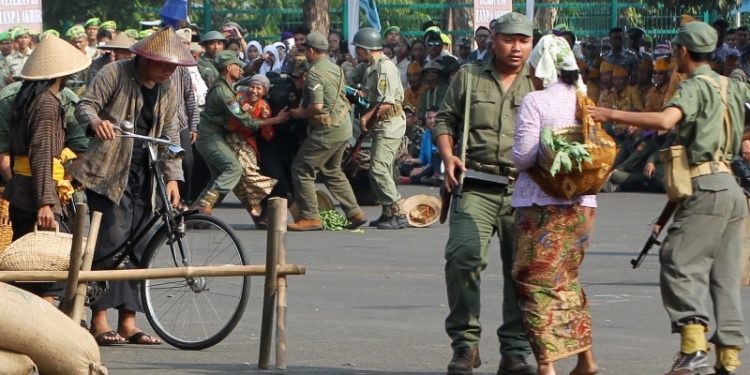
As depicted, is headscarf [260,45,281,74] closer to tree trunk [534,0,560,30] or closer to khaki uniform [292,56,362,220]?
tree trunk [534,0,560,30]

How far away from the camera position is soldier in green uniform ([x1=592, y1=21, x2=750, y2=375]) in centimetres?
800

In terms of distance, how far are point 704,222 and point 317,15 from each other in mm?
22456

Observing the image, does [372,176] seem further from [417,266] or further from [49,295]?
[49,295]

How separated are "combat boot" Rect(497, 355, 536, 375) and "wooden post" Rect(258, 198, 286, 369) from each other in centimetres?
121

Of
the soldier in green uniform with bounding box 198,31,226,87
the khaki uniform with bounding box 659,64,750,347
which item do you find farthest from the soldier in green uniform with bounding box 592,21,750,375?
the soldier in green uniform with bounding box 198,31,226,87

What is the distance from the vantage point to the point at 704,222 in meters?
8.11

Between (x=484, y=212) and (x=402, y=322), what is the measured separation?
228 cm

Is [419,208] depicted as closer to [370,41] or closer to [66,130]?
[370,41]

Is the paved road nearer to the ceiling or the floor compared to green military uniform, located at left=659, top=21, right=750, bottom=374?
nearer to the floor

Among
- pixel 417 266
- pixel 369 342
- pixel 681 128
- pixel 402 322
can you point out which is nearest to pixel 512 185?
pixel 681 128

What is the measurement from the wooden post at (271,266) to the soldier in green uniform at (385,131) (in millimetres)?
8386

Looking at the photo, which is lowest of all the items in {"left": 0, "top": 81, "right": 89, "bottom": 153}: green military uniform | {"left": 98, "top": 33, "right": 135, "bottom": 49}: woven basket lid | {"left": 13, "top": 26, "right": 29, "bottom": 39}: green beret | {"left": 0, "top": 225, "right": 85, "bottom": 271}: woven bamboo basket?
{"left": 13, "top": 26, "right": 29, "bottom": 39}: green beret

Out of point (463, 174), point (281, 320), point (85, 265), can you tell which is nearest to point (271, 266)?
point (281, 320)

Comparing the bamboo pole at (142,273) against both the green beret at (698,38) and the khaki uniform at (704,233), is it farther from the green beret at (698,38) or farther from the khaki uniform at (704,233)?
the green beret at (698,38)
